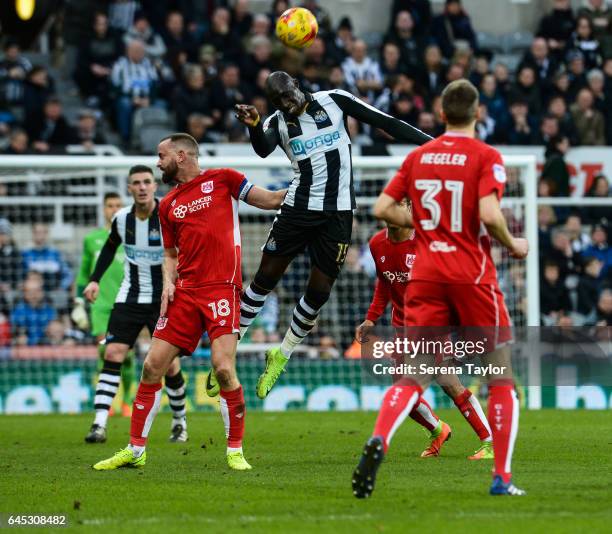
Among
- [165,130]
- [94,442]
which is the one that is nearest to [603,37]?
[165,130]

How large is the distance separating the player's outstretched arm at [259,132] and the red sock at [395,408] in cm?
286

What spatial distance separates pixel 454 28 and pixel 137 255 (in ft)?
44.2

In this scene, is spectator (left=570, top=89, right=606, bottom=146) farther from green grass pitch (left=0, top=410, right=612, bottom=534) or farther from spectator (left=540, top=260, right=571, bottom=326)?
green grass pitch (left=0, top=410, right=612, bottom=534)

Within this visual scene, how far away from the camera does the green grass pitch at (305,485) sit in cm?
683

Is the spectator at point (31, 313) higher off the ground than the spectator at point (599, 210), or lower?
lower

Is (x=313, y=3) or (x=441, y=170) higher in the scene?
(x=313, y=3)

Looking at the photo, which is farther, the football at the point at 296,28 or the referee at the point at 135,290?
the referee at the point at 135,290

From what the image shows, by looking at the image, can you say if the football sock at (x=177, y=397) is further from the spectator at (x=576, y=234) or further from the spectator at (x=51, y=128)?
the spectator at (x=576, y=234)

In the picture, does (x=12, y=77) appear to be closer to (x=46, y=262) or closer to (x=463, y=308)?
(x=46, y=262)

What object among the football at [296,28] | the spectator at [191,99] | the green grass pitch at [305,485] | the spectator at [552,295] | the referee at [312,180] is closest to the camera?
the green grass pitch at [305,485]

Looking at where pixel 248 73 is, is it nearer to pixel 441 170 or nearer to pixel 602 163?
pixel 602 163

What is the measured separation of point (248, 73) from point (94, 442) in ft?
35.5

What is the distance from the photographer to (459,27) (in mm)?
24594

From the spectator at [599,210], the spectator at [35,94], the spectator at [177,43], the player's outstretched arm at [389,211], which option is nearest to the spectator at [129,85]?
the spectator at [177,43]
